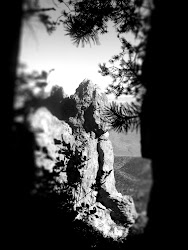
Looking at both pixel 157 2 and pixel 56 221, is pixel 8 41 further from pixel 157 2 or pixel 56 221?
pixel 56 221

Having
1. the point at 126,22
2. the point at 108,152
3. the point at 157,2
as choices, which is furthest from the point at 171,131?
the point at 108,152

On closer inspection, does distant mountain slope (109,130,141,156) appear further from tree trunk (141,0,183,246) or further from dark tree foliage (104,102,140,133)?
tree trunk (141,0,183,246)

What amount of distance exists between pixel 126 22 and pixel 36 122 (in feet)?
9.72

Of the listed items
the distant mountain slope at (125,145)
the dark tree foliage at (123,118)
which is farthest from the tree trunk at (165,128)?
the distant mountain slope at (125,145)

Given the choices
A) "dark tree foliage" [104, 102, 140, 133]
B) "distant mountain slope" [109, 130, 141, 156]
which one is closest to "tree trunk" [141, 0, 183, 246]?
"dark tree foliage" [104, 102, 140, 133]

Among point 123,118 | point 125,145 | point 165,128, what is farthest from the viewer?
point 125,145

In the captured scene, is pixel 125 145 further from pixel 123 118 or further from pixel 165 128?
pixel 165 128

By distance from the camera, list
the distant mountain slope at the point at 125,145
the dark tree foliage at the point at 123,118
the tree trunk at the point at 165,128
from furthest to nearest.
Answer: the distant mountain slope at the point at 125,145
the dark tree foliage at the point at 123,118
the tree trunk at the point at 165,128

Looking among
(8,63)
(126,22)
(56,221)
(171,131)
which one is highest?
(126,22)

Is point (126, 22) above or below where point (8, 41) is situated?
above

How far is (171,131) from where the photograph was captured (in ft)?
5.96

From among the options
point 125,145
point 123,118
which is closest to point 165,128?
point 123,118

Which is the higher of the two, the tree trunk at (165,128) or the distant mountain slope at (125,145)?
the tree trunk at (165,128)

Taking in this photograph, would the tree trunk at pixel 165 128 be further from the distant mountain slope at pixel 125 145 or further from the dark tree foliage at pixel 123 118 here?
the distant mountain slope at pixel 125 145
